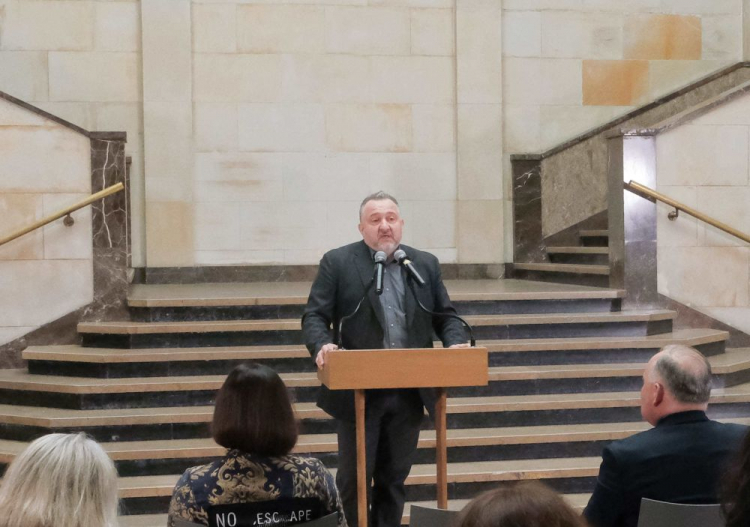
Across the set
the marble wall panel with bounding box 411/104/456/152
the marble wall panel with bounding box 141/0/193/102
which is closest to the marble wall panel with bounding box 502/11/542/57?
the marble wall panel with bounding box 411/104/456/152

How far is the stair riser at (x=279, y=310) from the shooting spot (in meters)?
6.86

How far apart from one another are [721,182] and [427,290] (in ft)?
14.3

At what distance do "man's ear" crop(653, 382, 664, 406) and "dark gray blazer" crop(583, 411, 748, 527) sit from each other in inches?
6.5

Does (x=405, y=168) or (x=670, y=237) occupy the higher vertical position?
(x=405, y=168)

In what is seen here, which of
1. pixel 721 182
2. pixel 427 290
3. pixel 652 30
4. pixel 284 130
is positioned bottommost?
pixel 427 290

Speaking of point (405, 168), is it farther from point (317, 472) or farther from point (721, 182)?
point (317, 472)

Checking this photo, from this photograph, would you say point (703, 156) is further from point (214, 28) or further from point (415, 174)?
point (214, 28)

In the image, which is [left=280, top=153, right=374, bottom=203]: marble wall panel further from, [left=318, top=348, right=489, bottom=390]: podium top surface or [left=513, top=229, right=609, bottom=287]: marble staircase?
[left=318, top=348, right=489, bottom=390]: podium top surface

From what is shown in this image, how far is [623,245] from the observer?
7.43 m

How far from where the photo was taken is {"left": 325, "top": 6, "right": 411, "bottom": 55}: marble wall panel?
31.3ft

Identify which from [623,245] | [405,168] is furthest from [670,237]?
[405,168]

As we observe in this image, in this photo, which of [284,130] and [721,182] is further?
[284,130]

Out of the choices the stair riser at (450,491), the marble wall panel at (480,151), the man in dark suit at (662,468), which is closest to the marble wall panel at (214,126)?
the marble wall panel at (480,151)

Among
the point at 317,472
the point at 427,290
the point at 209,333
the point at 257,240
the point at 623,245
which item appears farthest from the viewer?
the point at 257,240
